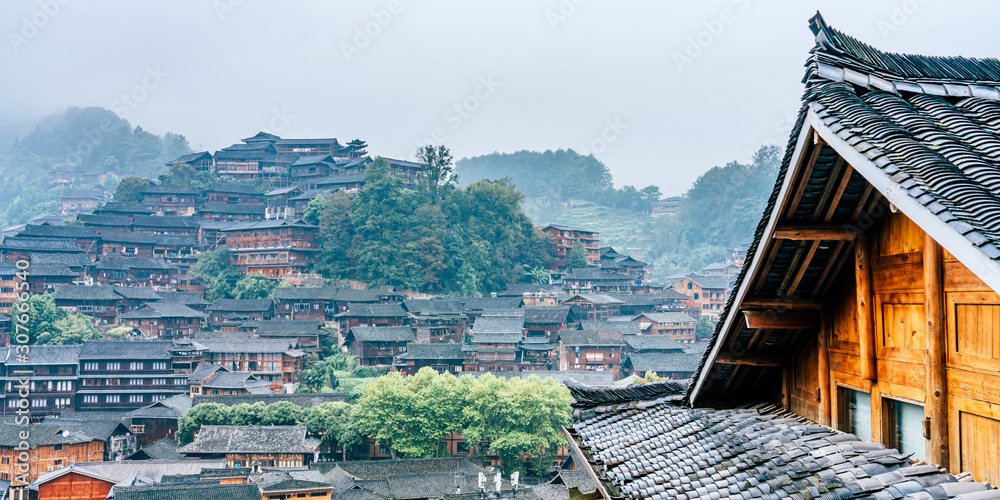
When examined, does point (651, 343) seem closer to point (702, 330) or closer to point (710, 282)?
point (702, 330)

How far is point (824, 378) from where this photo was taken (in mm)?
3898

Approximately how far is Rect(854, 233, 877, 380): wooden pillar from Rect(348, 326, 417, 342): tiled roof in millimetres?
33861

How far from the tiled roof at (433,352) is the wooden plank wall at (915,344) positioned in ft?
105

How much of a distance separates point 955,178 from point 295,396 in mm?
31463

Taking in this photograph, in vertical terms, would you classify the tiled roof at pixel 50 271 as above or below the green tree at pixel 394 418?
above

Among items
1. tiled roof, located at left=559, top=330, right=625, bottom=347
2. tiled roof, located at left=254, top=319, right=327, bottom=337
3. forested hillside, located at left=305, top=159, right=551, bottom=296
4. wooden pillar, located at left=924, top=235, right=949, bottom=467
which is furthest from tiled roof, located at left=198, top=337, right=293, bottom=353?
wooden pillar, located at left=924, top=235, right=949, bottom=467

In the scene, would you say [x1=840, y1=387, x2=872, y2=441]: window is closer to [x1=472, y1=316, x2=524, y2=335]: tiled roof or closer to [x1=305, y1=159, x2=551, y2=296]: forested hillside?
[x1=472, y1=316, x2=524, y2=335]: tiled roof

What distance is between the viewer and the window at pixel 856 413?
139 inches

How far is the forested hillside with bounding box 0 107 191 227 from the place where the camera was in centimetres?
8900

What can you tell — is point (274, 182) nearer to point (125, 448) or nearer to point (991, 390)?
point (125, 448)

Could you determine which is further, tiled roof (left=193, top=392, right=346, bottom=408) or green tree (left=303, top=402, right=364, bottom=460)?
tiled roof (left=193, top=392, right=346, bottom=408)

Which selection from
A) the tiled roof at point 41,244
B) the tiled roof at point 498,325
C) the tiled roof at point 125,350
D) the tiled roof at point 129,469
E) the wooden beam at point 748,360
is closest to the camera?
the wooden beam at point 748,360

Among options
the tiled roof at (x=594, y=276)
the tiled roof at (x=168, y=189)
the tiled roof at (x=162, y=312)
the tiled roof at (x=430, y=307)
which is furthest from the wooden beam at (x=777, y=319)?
the tiled roof at (x=168, y=189)

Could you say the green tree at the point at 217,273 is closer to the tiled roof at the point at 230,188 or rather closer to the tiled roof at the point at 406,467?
the tiled roof at the point at 230,188
